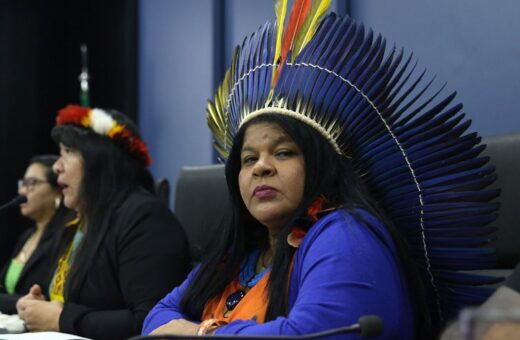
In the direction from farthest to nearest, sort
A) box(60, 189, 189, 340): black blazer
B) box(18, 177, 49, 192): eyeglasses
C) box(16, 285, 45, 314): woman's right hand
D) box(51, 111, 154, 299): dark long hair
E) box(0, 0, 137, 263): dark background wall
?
box(0, 0, 137, 263): dark background wall < box(18, 177, 49, 192): eyeglasses < box(51, 111, 154, 299): dark long hair < box(16, 285, 45, 314): woman's right hand < box(60, 189, 189, 340): black blazer

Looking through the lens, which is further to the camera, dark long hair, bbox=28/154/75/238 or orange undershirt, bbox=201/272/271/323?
dark long hair, bbox=28/154/75/238

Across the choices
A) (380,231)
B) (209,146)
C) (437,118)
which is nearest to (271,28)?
(437,118)

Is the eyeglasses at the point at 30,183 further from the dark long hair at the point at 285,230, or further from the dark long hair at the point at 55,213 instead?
the dark long hair at the point at 285,230

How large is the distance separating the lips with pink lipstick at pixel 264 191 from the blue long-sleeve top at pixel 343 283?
13 cm

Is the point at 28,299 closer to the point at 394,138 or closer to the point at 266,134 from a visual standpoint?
the point at 266,134

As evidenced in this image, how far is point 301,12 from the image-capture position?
138 centimetres

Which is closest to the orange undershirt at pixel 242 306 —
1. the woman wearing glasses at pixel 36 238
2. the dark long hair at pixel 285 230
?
the dark long hair at pixel 285 230

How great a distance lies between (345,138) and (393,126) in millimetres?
92

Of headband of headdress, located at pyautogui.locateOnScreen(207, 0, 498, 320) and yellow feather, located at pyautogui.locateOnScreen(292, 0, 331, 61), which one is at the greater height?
yellow feather, located at pyautogui.locateOnScreen(292, 0, 331, 61)

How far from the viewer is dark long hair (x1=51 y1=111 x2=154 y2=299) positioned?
2078 millimetres

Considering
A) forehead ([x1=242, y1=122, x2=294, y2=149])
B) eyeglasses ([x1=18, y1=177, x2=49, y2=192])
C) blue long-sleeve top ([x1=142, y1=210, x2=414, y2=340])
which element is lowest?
eyeglasses ([x1=18, y1=177, x2=49, y2=192])

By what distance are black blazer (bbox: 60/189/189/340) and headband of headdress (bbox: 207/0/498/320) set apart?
638 mm

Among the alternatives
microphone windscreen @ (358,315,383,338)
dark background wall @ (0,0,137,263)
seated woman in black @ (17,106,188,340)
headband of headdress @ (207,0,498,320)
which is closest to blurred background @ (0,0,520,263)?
dark background wall @ (0,0,137,263)

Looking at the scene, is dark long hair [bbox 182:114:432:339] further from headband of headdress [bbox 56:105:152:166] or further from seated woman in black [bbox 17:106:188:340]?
headband of headdress [bbox 56:105:152:166]
